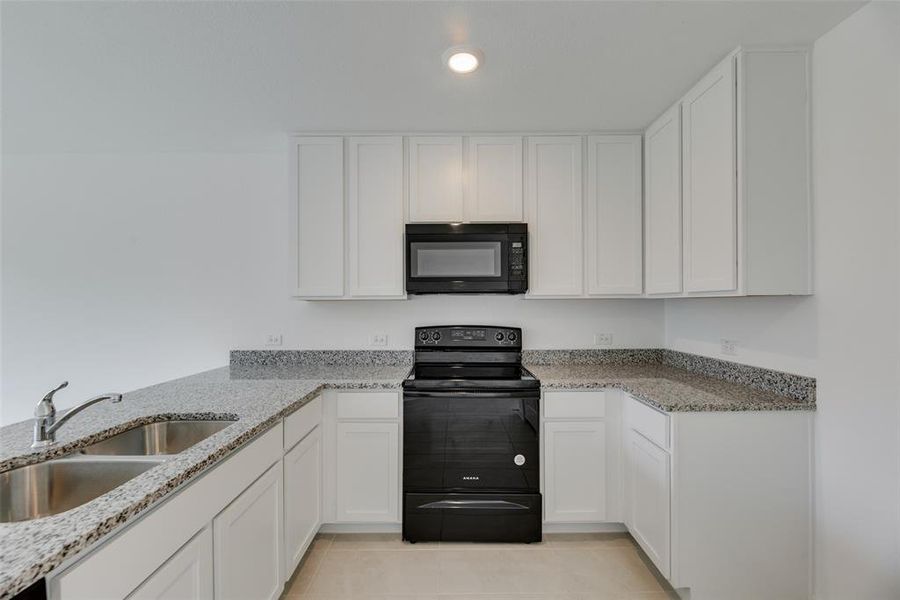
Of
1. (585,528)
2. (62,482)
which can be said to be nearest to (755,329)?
(585,528)

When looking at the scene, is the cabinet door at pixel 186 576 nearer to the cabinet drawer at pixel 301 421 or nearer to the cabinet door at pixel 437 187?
the cabinet drawer at pixel 301 421

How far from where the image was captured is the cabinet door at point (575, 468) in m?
2.22

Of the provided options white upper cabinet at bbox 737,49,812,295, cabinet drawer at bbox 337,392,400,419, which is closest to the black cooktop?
cabinet drawer at bbox 337,392,400,419

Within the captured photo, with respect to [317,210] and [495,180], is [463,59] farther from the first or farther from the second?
[317,210]

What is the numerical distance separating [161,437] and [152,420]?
0.26 ft

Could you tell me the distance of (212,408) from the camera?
1.67 meters

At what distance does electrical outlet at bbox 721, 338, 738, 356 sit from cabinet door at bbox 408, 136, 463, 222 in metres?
1.66

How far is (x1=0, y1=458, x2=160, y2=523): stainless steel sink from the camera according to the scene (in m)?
1.15

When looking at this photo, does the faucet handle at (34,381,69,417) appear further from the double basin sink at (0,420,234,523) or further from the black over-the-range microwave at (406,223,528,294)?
the black over-the-range microwave at (406,223,528,294)

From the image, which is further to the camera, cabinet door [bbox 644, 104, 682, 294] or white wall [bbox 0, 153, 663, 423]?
white wall [bbox 0, 153, 663, 423]

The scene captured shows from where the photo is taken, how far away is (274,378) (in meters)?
2.34

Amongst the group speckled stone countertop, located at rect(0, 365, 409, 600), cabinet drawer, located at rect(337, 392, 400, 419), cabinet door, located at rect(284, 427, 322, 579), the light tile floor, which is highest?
speckled stone countertop, located at rect(0, 365, 409, 600)

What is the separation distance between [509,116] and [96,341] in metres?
3.20

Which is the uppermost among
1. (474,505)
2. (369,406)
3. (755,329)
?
(755,329)
